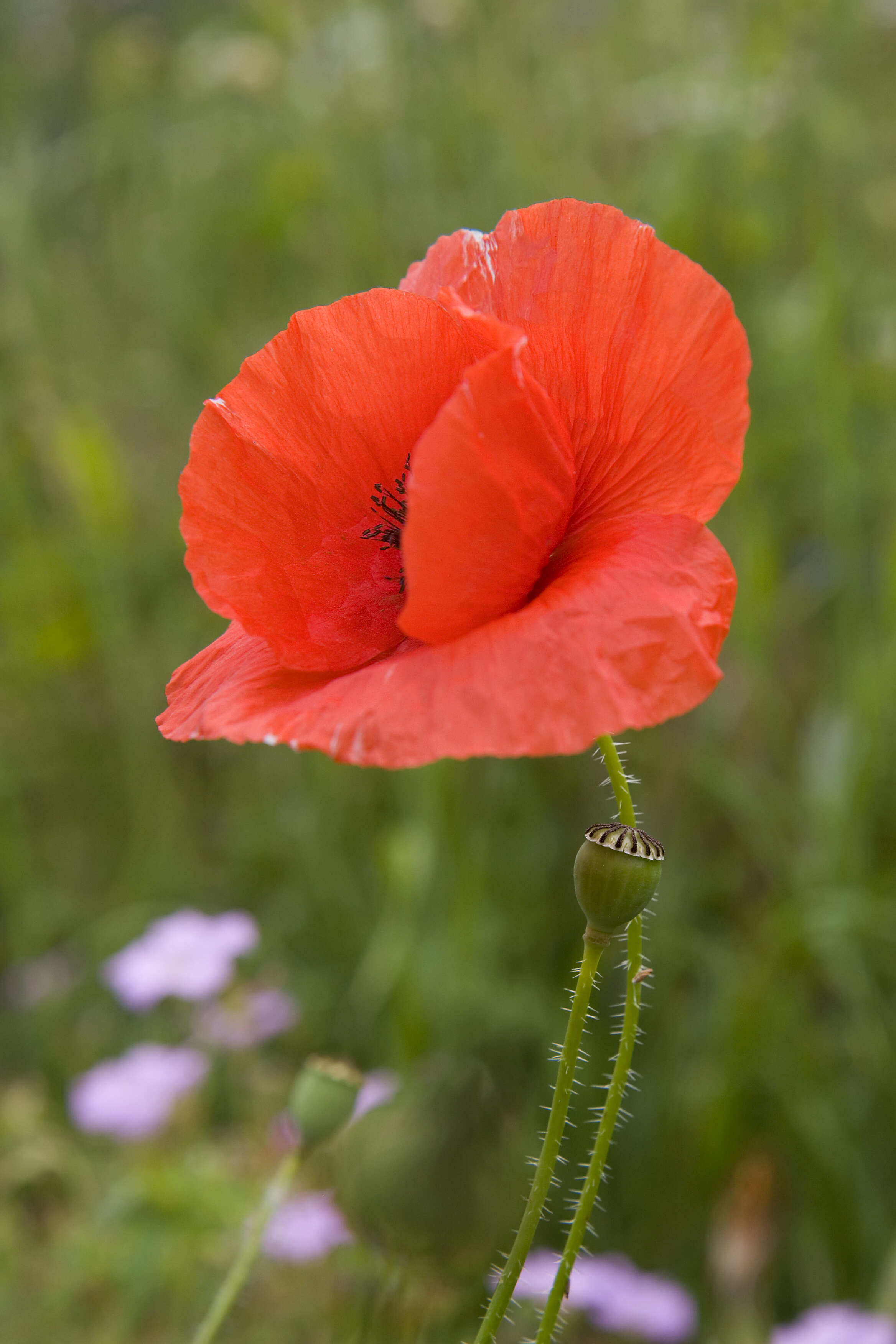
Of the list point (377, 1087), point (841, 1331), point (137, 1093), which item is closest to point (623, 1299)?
point (841, 1331)

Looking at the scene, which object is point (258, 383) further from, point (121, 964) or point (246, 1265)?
point (121, 964)

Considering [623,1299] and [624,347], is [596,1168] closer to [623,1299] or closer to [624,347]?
[624,347]

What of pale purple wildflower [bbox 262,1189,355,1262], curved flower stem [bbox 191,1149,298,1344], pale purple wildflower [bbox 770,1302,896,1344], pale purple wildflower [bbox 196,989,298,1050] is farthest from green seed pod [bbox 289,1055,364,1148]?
pale purple wildflower [bbox 196,989,298,1050]

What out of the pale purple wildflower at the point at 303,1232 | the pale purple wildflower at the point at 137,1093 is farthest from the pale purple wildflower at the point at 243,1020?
the pale purple wildflower at the point at 303,1232

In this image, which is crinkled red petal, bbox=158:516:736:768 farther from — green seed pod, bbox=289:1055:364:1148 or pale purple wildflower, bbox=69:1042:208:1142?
pale purple wildflower, bbox=69:1042:208:1142

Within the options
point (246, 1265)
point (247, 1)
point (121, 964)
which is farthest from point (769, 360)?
point (246, 1265)

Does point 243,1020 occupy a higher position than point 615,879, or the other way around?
point 615,879

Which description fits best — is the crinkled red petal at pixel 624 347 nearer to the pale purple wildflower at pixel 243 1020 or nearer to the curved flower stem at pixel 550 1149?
the curved flower stem at pixel 550 1149
